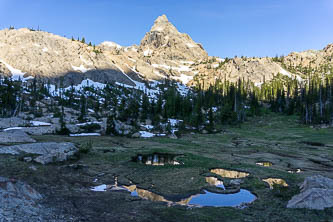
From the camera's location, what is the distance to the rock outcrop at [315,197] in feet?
47.8

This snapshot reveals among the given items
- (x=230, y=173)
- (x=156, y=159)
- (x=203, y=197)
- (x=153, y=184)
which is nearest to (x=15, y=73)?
(x=156, y=159)

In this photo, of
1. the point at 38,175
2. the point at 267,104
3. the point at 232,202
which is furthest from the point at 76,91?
the point at 232,202

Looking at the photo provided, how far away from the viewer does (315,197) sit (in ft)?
49.1

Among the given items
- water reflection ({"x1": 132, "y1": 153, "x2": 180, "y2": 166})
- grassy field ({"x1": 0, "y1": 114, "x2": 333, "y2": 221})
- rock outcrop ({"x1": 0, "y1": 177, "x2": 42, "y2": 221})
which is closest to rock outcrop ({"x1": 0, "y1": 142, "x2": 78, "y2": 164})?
grassy field ({"x1": 0, "y1": 114, "x2": 333, "y2": 221})

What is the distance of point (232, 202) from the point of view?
55.9 ft

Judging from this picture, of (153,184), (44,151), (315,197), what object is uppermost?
(315,197)

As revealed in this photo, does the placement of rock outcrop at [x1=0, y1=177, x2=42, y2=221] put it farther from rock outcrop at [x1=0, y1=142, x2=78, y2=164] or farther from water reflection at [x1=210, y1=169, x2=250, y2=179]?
water reflection at [x1=210, y1=169, x2=250, y2=179]

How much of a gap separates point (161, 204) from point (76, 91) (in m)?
148

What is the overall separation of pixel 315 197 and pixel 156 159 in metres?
20.6

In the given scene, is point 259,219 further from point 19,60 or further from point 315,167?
point 19,60

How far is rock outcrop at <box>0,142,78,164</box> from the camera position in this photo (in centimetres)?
2644

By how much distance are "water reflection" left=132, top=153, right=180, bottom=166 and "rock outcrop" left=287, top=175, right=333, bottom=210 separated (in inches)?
628

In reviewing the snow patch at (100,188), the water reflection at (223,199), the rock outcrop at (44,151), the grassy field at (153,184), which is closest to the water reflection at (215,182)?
the grassy field at (153,184)

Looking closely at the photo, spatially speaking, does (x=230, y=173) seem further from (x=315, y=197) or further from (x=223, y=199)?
(x=315, y=197)
